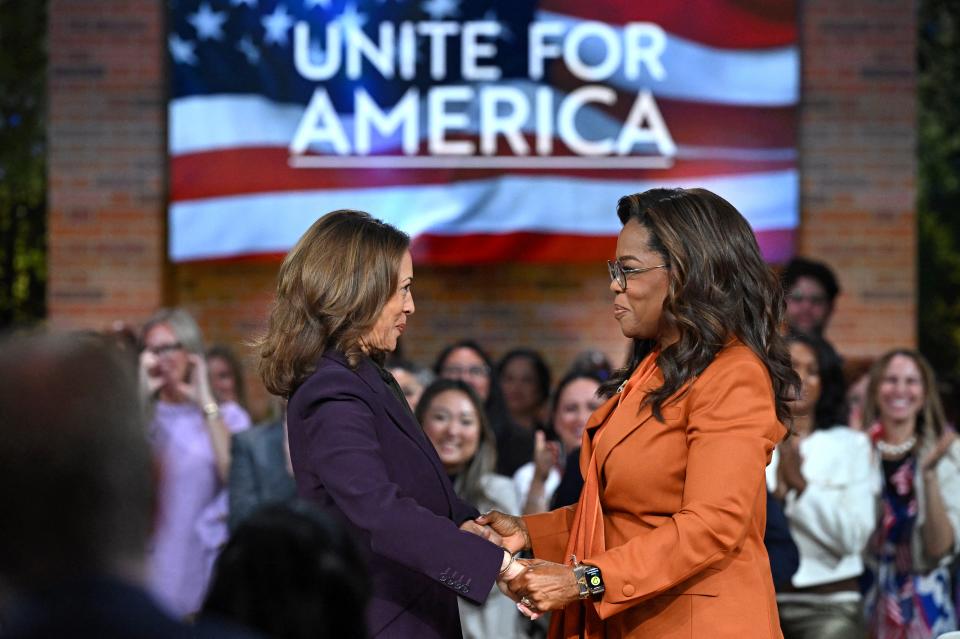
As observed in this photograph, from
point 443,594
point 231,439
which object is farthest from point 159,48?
point 443,594

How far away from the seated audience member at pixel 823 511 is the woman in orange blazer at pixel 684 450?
6.29 ft

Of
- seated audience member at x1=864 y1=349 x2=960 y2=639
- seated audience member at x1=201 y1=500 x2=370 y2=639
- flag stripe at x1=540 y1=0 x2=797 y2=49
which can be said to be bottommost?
seated audience member at x1=864 y1=349 x2=960 y2=639

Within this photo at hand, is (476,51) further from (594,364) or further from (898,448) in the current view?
(898,448)

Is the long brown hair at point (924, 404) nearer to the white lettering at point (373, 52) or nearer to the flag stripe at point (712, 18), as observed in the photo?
the flag stripe at point (712, 18)

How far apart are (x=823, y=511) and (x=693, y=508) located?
2.42 m

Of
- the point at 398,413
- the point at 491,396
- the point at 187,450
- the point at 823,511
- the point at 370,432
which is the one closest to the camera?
the point at 370,432

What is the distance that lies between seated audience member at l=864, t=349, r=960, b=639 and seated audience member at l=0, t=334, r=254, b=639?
14.5 ft

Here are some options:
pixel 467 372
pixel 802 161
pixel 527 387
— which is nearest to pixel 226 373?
pixel 467 372

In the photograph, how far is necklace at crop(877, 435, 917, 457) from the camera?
5.30 m

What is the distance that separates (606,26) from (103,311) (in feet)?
11.4

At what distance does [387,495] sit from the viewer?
254 centimetres

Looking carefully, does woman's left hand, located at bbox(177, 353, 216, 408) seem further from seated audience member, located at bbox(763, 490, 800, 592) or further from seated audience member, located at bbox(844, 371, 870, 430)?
seated audience member, located at bbox(844, 371, 870, 430)

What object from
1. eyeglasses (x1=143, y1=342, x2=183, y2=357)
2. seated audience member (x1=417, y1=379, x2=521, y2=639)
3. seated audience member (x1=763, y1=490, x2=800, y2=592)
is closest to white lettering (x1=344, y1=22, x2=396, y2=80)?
eyeglasses (x1=143, y1=342, x2=183, y2=357)

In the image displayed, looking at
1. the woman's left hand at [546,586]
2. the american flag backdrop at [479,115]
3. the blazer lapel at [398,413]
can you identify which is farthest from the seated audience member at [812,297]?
the woman's left hand at [546,586]
